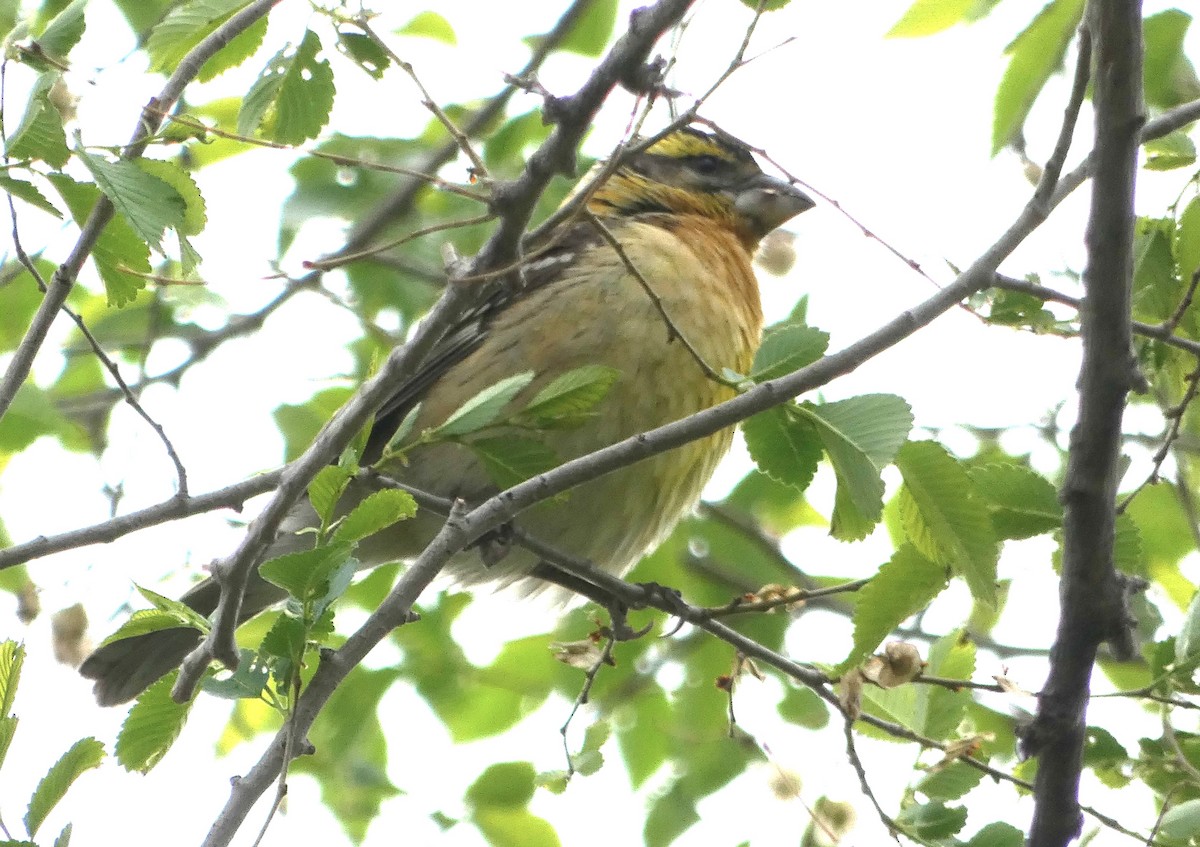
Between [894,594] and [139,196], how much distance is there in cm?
188

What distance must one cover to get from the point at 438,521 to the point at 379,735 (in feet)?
7.67

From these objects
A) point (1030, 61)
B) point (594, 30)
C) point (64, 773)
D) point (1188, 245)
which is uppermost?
point (594, 30)

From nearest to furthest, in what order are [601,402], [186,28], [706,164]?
[186,28] → [601,402] → [706,164]

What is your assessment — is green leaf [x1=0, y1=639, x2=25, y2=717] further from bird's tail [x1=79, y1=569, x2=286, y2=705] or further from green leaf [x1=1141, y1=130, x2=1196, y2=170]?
green leaf [x1=1141, y1=130, x2=1196, y2=170]

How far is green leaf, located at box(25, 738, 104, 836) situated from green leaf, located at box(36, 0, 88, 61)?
1.54 meters

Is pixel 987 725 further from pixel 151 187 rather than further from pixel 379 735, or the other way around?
pixel 151 187

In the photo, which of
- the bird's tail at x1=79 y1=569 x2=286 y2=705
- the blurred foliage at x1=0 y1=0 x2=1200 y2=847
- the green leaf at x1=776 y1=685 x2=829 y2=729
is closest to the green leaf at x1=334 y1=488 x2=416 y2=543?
the blurred foliage at x1=0 y1=0 x2=1200 y2=847

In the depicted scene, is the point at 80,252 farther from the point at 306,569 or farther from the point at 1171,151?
the point at 1171,151

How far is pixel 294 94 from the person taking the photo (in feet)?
12.7

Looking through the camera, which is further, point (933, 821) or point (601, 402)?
point (601, 402)

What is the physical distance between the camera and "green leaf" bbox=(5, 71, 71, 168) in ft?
10.4

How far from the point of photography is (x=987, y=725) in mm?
6961

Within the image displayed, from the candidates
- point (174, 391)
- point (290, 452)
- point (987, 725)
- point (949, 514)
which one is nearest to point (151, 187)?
point (949, 514)

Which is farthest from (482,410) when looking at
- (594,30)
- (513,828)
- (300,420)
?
(594,30)
